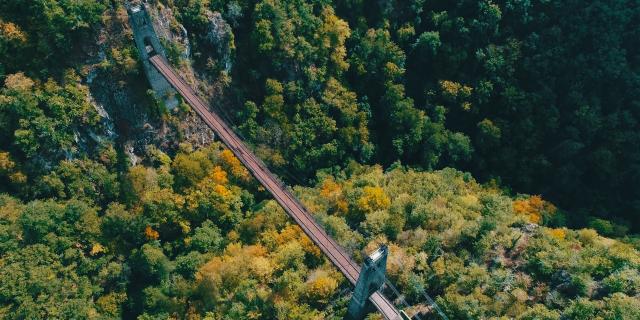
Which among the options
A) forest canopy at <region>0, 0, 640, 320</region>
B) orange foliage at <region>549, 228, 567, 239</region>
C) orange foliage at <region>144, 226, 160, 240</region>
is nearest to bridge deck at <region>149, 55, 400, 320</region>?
forest canopy at <region>0, 0, 640, 320</region>

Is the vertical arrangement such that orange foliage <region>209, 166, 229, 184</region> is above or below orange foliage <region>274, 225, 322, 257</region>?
below

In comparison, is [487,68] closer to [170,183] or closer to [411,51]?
[411,51]

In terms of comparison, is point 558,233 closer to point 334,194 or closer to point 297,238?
point 334,194

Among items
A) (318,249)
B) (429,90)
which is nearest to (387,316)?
(318,249)

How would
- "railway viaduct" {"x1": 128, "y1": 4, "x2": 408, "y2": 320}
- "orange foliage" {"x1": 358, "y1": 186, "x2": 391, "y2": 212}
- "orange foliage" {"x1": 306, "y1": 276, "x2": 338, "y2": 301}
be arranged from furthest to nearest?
"orange foliage" {"x1": 358, "y1": 186, "x2": 391, "y2": 212}, "orange foliage" {"x1": 306, "y1": 276, "x2": 338, "y2": 301}, "railway viaduct" {"x1": 128, "y1": 4, "x2": 408, "y2": 320}

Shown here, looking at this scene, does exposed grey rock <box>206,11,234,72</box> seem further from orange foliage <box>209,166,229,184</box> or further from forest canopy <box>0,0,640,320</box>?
orange foliage <box>209,166,229,184</box>
